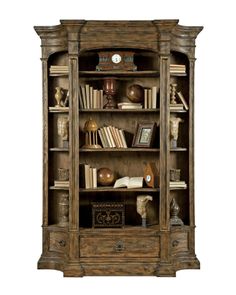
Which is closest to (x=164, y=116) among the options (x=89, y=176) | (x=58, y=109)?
(x=89, y=176)

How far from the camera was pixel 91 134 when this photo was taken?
7.72 meters

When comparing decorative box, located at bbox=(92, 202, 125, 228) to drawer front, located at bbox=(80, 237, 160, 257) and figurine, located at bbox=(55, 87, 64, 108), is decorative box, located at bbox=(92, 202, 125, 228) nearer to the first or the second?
drawer front, located at bbox=(80, 237, 160, 257)

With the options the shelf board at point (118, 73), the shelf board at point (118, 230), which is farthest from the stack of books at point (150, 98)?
the shelf board at point (118, 230)

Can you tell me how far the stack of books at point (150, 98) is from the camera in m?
7.60

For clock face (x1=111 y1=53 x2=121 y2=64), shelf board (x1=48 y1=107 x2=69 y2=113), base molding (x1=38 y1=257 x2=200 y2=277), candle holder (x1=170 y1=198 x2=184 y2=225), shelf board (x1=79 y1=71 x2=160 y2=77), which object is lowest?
base molding (x1=38 y1=257 x2=200 y2=277)

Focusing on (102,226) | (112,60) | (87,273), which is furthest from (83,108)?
(87,273)

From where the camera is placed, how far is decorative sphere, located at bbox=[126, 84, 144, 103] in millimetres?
7645

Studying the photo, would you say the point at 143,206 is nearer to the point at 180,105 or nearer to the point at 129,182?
the point at 129,182

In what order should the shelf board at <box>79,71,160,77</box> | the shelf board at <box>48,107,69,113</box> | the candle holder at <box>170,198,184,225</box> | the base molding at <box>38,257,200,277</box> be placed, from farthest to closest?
the candle holder at <box>170,198,184,225</box>, the shelf board at <box>48,107,69,113</box>, the shelf board at <box>79,71,160,77</box>, the base molding at <box>38,257,200,277</box>

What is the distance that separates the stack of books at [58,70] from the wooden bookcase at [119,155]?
1cm

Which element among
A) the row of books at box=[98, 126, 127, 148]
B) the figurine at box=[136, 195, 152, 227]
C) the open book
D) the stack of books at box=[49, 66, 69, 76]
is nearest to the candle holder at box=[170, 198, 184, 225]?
the figurine at box=[136, 195, 152, 227]

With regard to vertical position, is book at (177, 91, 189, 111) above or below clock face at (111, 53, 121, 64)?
below

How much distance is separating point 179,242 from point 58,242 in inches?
53.7

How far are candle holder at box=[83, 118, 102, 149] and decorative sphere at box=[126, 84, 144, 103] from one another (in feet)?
1.67
